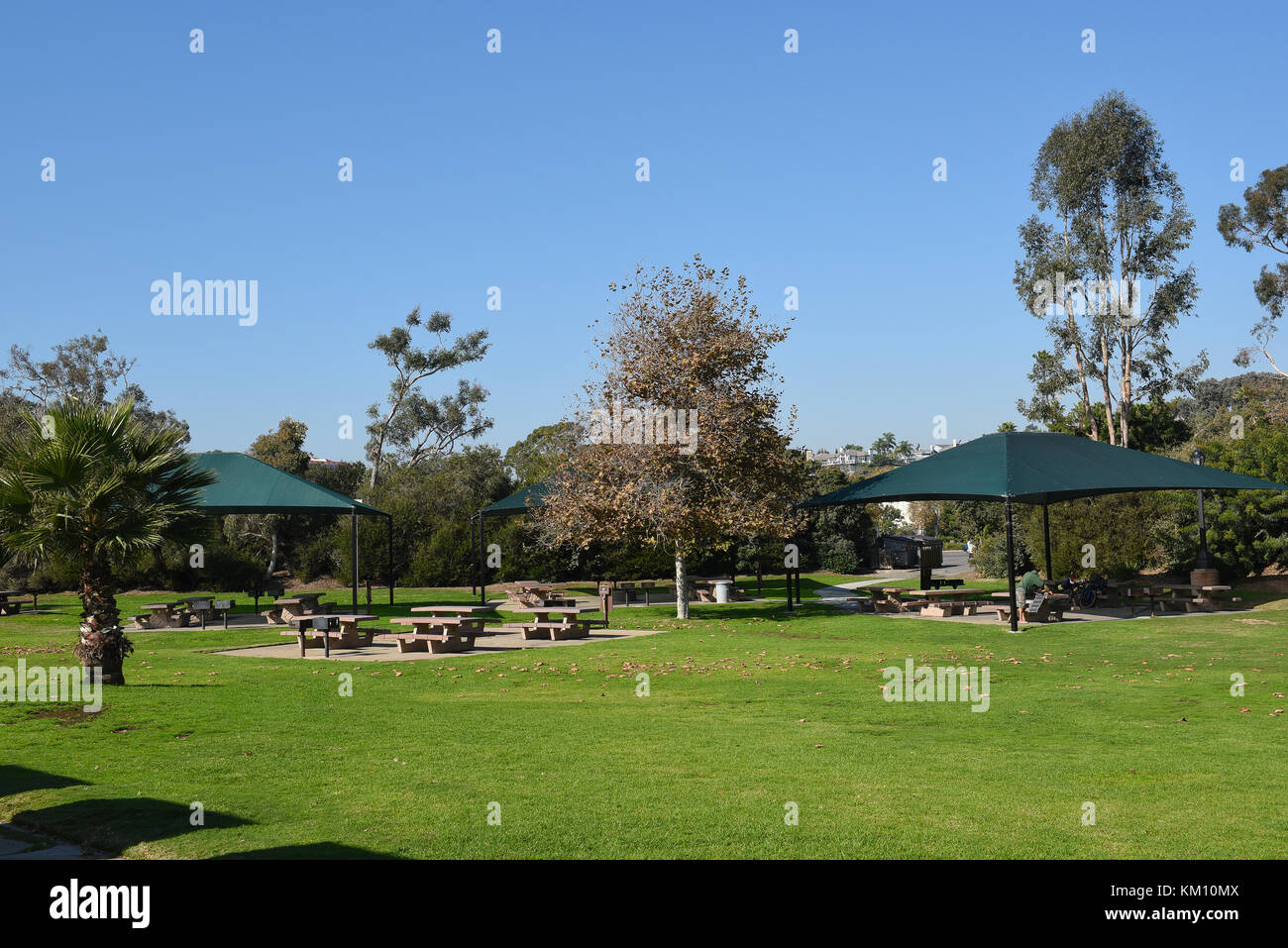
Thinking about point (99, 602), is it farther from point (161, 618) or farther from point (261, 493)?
point (261, 493)

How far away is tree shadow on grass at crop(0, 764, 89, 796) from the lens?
7325 millimetres

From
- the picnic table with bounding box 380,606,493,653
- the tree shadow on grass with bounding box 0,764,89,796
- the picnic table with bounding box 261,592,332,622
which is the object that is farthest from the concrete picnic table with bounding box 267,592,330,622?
the tree shadow on grass with bounding box 0,764,89,796

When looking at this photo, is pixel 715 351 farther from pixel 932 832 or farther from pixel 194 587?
A: pixel 194 587

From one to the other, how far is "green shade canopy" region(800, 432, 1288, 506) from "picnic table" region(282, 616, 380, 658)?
13199 mm

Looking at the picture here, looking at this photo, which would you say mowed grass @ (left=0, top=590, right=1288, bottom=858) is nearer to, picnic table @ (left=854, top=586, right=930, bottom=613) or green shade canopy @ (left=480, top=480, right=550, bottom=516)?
picnic table @ (left=854, top=586, right=930, bottom=613)

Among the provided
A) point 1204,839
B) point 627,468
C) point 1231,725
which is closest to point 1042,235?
point 627,468

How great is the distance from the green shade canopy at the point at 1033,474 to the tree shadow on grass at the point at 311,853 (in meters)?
18.9

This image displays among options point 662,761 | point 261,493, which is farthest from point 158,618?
point 662,761

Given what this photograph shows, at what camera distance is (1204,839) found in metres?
5.79

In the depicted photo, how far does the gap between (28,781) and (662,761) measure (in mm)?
5013

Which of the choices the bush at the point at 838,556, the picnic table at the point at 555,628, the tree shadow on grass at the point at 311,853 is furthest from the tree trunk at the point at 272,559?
the tree shadow on grass at the point at 311,853

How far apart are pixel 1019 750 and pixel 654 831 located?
4.16 metres

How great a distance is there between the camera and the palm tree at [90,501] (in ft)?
40.3
